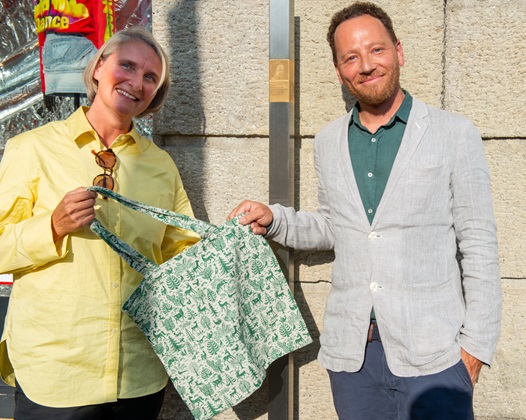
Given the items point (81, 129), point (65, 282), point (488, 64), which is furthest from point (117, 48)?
point (488, 64)

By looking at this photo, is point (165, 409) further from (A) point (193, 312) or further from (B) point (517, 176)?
(B) point (517, 176)

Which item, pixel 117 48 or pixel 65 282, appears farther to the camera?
pixel 117 48

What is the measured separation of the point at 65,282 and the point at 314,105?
1406 mm

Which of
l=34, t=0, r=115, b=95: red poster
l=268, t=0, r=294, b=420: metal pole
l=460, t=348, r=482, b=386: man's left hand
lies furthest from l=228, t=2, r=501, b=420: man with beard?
l=34, t=0, r=115, b=95: red poster

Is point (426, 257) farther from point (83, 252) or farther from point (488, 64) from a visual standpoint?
point (83, 252)

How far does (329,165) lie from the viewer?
224 centimetres

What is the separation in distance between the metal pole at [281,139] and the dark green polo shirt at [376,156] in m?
0.44

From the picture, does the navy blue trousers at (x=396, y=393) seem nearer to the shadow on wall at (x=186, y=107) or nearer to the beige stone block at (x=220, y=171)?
the beige stone block at (x=220, y=171)

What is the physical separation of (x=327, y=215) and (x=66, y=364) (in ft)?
3.81

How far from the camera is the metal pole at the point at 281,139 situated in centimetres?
244

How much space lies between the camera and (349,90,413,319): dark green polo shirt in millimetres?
2098

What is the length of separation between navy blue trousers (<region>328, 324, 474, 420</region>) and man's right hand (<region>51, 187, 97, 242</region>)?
3.64 ft

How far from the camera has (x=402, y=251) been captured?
6.72ft

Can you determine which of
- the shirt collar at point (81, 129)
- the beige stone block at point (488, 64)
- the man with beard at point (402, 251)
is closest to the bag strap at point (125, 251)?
the shirt collar at point (81, 129)
